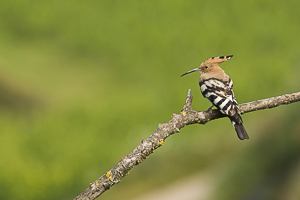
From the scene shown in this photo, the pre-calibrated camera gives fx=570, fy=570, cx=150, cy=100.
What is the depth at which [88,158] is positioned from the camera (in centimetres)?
584

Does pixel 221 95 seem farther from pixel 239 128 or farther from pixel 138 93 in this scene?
pixel 138 93

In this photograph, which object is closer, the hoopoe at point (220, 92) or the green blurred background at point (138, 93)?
the hoopoe at point (220, 92)

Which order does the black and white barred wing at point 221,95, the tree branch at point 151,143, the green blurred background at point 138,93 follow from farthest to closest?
the green blurred background at point 138,93, the black and white barred wing at point 221,95, the tree branch at point 151,143

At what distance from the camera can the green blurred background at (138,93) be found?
Answer: 539cm

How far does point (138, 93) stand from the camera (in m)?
6.68

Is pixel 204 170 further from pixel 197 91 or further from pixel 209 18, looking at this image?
pixel 209 18

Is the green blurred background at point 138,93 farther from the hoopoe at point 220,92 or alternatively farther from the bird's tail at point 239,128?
the bird's tail at point 239,128

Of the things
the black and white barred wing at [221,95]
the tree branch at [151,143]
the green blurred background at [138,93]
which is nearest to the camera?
the tree branch at [151,143]

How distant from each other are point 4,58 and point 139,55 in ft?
5.33

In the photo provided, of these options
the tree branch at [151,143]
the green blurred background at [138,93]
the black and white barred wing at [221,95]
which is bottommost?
the tree branch at [151,143]

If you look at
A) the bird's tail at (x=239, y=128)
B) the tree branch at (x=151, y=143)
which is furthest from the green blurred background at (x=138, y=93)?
the tree branch at (x=151, y=143)

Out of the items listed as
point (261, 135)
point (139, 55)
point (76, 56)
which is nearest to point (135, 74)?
point (139, 55)

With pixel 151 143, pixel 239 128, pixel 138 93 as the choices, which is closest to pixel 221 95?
pixel 239 128

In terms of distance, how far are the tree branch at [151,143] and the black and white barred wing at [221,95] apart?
4.6 inches
